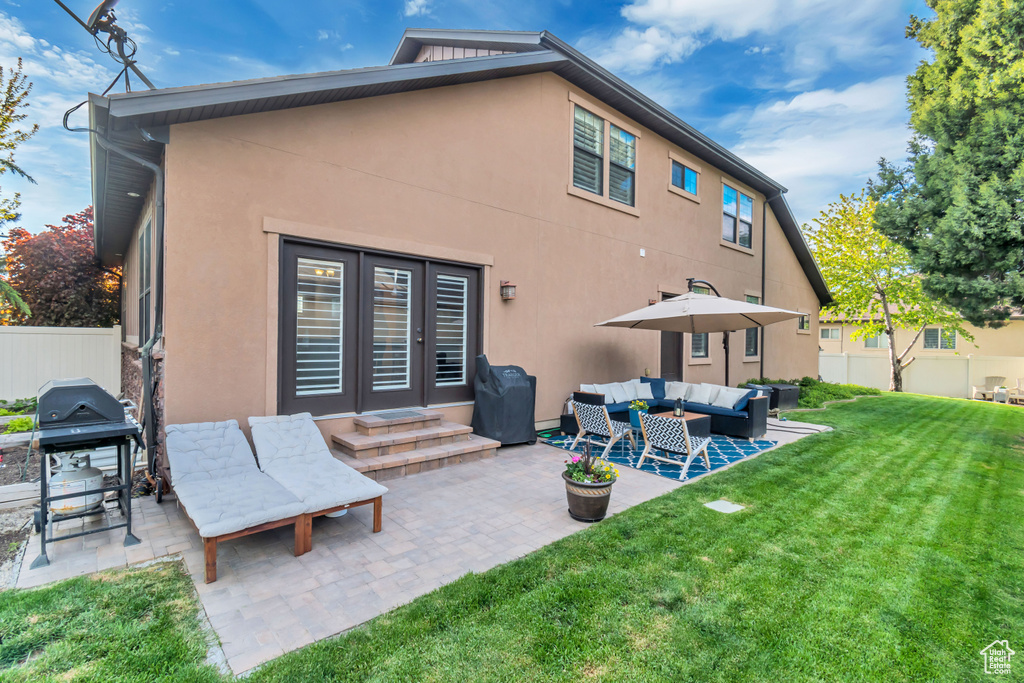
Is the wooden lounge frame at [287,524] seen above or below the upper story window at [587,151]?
below

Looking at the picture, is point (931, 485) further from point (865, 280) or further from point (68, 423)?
point (865, 280)

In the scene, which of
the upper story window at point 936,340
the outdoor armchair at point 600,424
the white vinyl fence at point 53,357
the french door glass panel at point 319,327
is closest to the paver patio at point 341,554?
the outdoor armchair at point 600,424

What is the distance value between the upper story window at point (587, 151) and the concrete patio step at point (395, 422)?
520cm

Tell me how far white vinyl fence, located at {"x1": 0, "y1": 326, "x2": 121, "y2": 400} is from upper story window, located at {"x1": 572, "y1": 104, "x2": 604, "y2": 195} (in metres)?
10.0

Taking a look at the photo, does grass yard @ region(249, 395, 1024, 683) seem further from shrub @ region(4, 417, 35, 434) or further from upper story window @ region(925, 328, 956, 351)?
upper story window @ region(925, 328, 956, 351)

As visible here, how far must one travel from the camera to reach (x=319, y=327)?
18.2 ft

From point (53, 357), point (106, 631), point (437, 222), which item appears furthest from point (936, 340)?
point (53, 357)

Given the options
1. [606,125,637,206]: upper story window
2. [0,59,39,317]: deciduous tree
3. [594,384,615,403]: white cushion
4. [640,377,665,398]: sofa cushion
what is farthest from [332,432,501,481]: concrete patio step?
[0,59,39,317]: deciduous tree

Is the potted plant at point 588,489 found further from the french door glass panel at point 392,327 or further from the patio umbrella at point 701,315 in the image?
the patio umbrella at point 701,315

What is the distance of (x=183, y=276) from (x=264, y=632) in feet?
11.8

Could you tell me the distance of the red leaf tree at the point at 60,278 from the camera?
35.9ft

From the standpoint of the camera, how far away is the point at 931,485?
17.8 ft

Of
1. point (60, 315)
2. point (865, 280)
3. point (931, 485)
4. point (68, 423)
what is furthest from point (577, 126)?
point (865, 280)

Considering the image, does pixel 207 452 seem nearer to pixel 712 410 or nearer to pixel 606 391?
pixel 606 391
